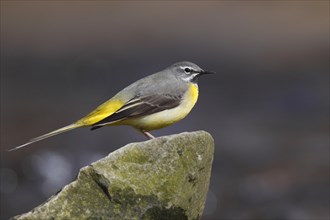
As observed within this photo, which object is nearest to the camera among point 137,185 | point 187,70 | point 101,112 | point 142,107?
point 137,185

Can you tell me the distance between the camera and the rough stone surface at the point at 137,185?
334 inches

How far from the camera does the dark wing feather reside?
10906 millimetres

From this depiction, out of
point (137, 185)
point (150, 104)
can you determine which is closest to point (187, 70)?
point (150, 104)

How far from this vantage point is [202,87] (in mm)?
25641

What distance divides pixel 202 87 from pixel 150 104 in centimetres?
1438

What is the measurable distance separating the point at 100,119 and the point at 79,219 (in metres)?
2.63

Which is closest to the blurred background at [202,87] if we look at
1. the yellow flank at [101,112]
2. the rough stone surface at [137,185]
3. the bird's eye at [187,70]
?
the bird's eye at [187,70]

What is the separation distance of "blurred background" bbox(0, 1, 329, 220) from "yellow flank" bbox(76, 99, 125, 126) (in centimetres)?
626

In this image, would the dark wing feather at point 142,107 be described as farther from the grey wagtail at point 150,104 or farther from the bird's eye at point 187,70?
the bird's eye at point 187,70

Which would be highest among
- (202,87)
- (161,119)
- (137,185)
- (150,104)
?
(137,185)

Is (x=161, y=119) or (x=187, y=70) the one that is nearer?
(x=161, y=119)

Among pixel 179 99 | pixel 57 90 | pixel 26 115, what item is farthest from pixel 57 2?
pixel 179 99

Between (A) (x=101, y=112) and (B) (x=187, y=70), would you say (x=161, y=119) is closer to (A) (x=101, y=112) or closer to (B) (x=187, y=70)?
(A) (x=101, y=112)

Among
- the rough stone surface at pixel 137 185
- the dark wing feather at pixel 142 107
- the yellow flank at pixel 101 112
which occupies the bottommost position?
the dark wing feather at pixel 142 107
